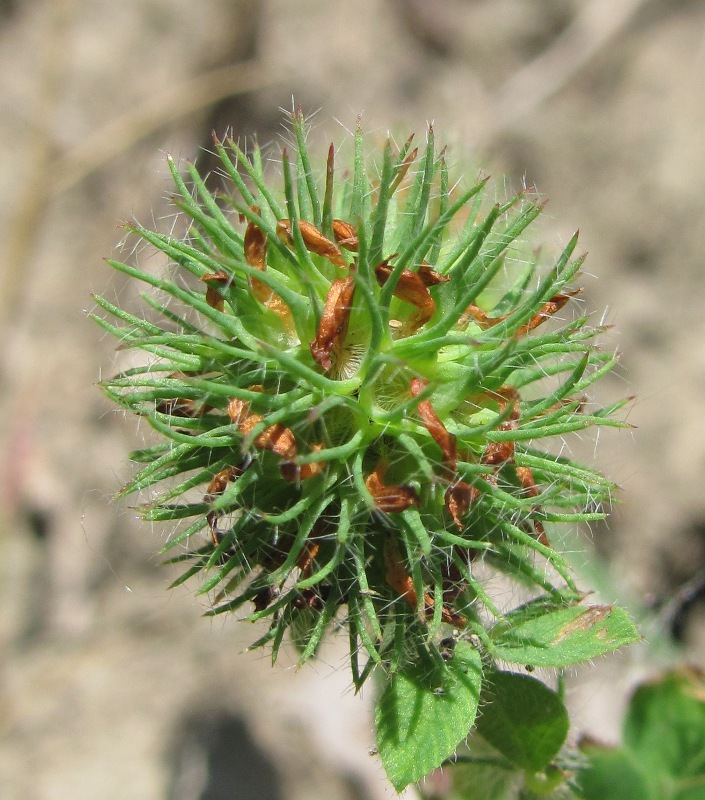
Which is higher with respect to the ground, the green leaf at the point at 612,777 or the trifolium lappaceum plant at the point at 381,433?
the trifolium lappaceum plant at the point at 381,433

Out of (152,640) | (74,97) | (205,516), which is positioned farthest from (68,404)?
(205,516)

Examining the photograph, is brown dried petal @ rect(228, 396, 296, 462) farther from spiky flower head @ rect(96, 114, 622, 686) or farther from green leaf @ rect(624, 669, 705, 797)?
green leaf @ rect(624, 669, 705, 797)

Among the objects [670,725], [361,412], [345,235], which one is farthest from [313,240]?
[670,725]

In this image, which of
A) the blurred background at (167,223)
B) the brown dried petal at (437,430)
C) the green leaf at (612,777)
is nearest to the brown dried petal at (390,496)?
the brown dried petal at (437,430)

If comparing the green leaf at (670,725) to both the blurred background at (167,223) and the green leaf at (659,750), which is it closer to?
the green leaf at (659,750)

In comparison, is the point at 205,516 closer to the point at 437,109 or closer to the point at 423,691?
the point at 423,691

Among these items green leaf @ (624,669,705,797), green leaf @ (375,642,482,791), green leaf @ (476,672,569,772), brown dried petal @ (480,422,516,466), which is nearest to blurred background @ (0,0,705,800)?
green leaf @ (624,669,705,797)

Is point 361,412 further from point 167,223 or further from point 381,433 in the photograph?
point 167,223
